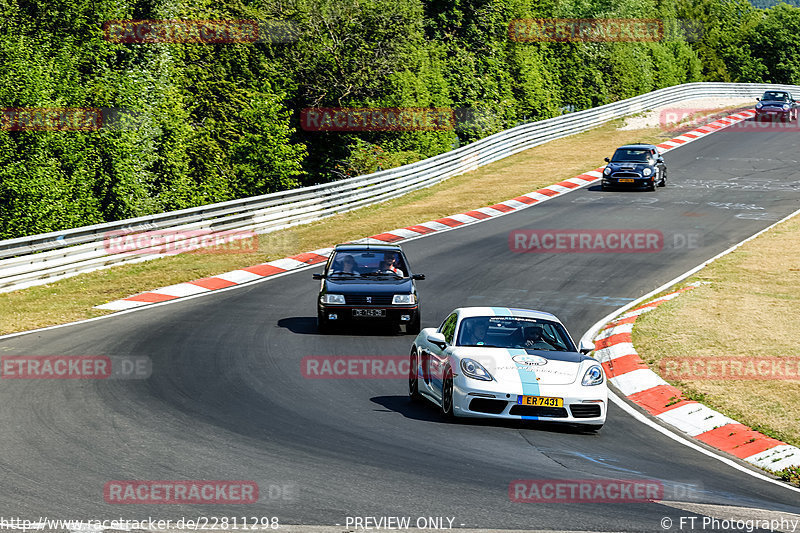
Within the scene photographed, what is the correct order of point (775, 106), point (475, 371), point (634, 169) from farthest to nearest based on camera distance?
point (775, 106), point (634, 169), point (475, 371)

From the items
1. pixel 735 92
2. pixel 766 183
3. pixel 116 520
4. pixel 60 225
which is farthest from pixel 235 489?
pixel 735 92

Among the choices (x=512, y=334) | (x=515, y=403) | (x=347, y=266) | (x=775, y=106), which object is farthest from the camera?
(x=775, y=106)

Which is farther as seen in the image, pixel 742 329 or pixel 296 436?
pixel 742 329

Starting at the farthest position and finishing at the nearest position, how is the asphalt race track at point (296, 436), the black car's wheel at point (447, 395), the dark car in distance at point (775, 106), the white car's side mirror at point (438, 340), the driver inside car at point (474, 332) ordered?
Result: 1. the dark car in distance at point (775, 106)
2. the driver inside car at point (474, 332)
3. the white car's side mirror at point (438, 340)
4. the black car's wheel at point (447, 395)
5. the asphalt race track at point (296, 436)

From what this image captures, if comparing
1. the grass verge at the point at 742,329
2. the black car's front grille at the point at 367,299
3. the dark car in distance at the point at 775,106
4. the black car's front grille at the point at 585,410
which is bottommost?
the grass verge at the point at 742,329

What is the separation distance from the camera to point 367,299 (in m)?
17.1

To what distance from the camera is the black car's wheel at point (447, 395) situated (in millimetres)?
11516

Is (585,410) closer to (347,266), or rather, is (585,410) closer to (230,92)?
(347,266)

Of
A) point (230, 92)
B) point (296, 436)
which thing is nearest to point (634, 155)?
point (230, 92)

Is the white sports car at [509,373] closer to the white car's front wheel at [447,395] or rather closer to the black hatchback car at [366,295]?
the white car's front wheel at [447,395]

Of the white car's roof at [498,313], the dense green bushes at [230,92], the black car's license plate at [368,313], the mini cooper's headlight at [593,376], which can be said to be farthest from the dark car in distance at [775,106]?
the mini cooper's headlight at [593,376]

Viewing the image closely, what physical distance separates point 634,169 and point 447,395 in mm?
26629

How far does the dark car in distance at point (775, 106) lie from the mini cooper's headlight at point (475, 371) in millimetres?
49776

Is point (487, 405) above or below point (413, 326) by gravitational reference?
above
